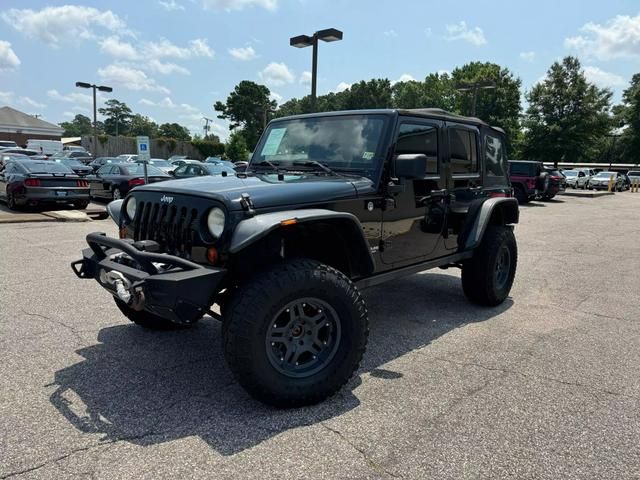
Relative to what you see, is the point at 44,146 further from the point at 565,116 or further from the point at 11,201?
the point at 565,116

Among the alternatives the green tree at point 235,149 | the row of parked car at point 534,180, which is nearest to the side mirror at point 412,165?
the row of parked car at point 534,180

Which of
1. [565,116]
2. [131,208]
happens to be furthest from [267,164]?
[565,116]

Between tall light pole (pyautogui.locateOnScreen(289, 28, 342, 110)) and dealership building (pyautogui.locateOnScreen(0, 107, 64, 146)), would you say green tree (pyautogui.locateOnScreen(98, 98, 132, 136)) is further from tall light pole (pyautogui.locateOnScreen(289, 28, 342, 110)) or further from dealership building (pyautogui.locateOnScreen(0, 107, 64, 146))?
tall light pole (pyautogui.locateOnScreen(289, 28, 342, 110))

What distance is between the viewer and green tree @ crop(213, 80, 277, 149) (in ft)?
239

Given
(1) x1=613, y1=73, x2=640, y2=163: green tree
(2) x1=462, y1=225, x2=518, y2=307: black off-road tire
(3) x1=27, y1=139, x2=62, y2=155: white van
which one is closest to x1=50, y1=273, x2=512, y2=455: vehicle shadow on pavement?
(2) x1=462, y1=225, x2=518, y2=307: black off-road tire

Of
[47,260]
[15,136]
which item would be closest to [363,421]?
[47,260]

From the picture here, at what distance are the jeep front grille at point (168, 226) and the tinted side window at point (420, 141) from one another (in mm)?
1742

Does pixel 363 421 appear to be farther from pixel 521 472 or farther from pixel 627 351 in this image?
pixel 627 351

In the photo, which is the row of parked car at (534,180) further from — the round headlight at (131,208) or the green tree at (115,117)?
the green tree at (115,117)

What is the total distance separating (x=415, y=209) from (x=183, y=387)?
7.48ft

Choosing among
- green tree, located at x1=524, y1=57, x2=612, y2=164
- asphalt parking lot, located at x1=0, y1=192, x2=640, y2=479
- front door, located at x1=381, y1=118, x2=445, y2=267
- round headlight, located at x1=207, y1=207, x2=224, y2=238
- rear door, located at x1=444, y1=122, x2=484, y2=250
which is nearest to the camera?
asphalt parking lot, located at x1=0, y1=192, x2=640, y2=479

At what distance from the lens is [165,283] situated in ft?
8.64

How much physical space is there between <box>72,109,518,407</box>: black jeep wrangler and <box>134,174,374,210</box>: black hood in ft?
0.03

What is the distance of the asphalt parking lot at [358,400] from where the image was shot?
2.47 metres
